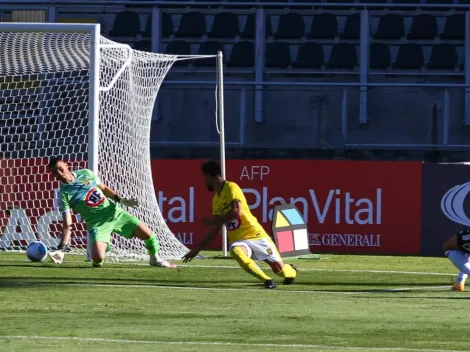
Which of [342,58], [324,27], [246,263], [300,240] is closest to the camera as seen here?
[246,263]

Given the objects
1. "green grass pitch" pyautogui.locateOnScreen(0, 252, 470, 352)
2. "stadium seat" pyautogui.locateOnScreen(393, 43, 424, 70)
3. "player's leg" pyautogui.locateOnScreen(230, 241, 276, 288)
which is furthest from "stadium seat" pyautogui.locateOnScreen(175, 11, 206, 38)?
"player's leg" pyautogui.locateOnScreen(230, 241, 276, 288)

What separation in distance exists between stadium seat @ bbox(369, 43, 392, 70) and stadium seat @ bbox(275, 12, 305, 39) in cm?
172

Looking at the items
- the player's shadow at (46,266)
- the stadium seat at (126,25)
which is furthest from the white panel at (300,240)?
the stadium seat at (126,25)

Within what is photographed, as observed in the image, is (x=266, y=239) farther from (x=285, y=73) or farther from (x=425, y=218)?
(x=285, y=73)

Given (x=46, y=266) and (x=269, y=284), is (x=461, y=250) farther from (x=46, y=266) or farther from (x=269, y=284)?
(x=46, y=266)

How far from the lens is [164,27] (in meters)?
26.9

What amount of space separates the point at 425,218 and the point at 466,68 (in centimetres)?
596

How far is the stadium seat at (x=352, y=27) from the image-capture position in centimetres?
2650

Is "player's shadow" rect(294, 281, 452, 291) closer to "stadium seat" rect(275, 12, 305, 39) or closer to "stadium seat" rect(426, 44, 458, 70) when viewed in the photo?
"stadium seat" rect(426, 44, 458, 70)

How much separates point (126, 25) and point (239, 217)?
14658 mm

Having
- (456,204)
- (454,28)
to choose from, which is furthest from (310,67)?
(456,204)

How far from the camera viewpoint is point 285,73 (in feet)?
83.8

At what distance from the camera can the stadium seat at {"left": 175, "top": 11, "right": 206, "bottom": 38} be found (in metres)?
26.8

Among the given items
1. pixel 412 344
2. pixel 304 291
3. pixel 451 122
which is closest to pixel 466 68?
pixel 451 122
